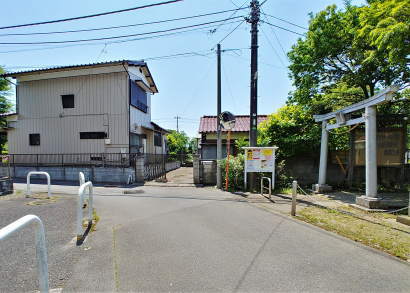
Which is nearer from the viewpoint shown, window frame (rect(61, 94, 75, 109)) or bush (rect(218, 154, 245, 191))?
bush (rect(218, 154, 245, 191))

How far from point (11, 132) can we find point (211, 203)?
645 inches

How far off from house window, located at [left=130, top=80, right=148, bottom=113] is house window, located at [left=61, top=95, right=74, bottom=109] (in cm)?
413

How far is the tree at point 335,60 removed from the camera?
26.8 ft

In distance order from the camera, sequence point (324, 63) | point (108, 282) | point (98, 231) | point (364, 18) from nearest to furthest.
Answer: point (108, 282), point (98, 231), point (364, 18), point (324, 63)

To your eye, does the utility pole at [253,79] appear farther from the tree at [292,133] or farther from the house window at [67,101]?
the house window at [67,101]

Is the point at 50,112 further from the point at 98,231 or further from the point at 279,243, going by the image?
the point at 279,243

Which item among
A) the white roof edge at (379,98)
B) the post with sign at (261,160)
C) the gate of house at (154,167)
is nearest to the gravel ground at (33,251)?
the gate of house at (154,167)

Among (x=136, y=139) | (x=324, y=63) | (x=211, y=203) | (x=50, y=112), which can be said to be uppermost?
(x=324, y=63)

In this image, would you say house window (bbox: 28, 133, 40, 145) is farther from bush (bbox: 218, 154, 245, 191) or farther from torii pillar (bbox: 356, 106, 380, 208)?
torii pillar (bbox: 356, 106, 380, 208)

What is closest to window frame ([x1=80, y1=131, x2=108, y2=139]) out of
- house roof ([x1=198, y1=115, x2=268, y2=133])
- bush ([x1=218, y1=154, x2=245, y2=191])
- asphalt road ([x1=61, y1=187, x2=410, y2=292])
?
house roof ([x1=198, y1=115, x2=268, y2=133])

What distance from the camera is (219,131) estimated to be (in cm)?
1010

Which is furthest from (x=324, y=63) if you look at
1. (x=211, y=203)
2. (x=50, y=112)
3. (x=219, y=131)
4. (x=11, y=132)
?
(x=11, y=132)

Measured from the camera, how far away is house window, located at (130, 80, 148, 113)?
45.2ft

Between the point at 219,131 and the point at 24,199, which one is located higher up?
the point at 219,131
